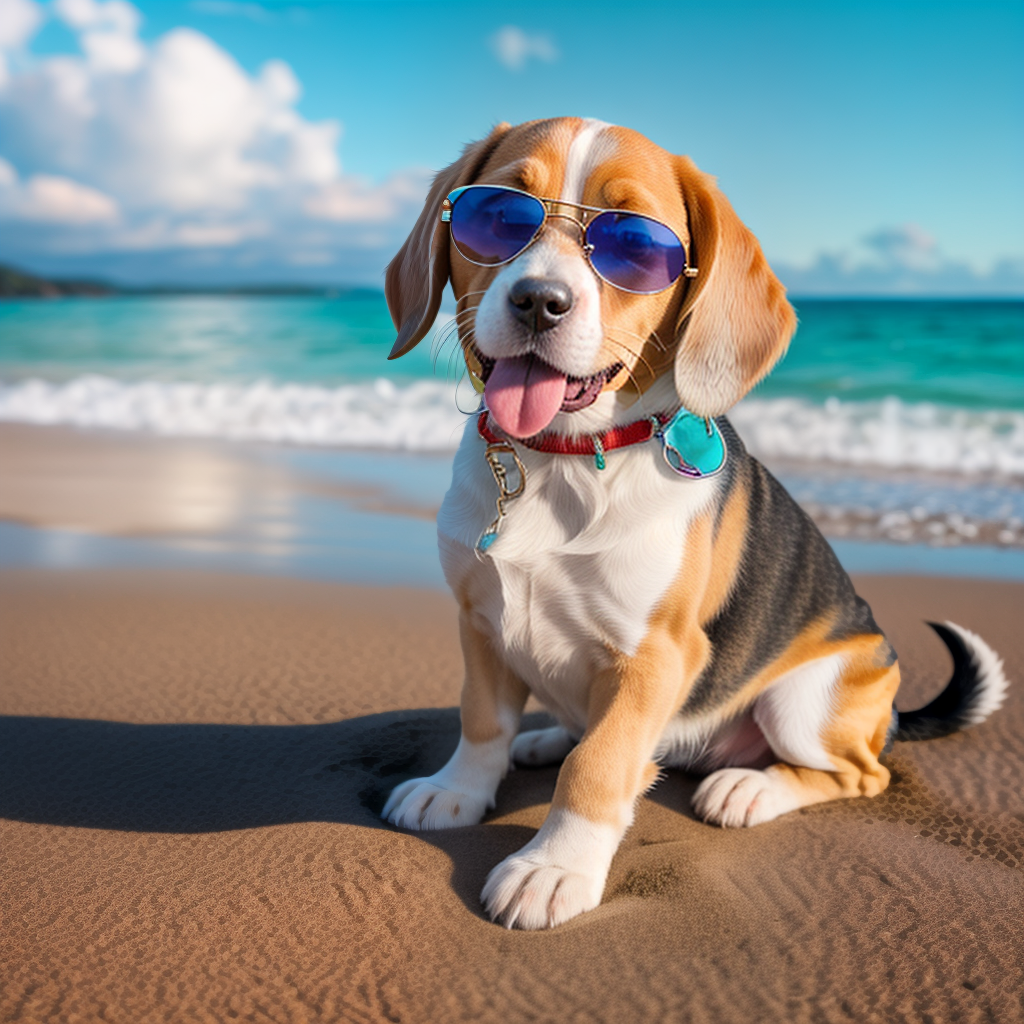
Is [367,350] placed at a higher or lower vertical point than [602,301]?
lower

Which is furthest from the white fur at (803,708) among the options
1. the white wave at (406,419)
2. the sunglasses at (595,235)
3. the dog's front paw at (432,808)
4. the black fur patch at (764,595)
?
the white wave at (406,419)

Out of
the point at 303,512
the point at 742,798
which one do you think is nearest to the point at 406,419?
the point at 303,512

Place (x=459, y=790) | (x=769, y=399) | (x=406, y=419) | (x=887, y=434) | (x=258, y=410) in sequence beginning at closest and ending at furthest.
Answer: (x=459, y=790), (x=887, y=434), (x=406, y=419), (x=258, y=410), (x=769, y=399)

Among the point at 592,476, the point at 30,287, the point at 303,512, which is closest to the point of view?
the point at 592,476

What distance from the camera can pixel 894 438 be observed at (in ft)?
33.2

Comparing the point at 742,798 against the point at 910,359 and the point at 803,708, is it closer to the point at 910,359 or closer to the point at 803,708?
the point at 803,708

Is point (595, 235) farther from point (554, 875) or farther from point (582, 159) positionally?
point (554, 875)

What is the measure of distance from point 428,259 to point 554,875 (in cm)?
144

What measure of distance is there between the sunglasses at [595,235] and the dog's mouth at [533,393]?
20 centimetres

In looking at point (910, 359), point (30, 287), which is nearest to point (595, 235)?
point (910, 359)

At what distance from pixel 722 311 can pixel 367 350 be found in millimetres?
16307

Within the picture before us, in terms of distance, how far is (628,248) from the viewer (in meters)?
2.14

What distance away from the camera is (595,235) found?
2150 millimetres

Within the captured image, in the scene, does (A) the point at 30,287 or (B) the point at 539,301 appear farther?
(A) the point at 30,287
